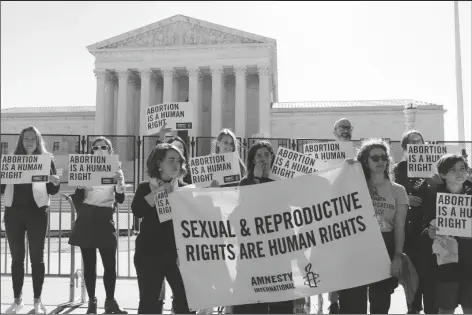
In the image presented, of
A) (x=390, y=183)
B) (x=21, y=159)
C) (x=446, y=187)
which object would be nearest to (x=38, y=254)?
(x=21, y=159)

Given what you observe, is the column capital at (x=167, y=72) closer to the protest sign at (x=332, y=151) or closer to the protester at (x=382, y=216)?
the protest sign at (x=332, y=151)

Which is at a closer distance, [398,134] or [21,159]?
[21,159]

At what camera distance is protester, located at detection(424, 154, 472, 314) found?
14.2ft

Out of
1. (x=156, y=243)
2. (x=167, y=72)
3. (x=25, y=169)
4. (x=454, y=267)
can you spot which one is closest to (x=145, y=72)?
(x=167, y=72)

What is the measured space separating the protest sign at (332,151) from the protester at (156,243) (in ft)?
8.51

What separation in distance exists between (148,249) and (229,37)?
45.7 meters

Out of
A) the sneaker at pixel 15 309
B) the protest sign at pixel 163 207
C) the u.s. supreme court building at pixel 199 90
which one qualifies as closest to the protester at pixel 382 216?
the protest sign at pixel 163 207

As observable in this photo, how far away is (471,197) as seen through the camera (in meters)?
4.41

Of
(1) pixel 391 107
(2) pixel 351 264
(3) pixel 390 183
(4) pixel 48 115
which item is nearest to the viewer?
(2) pixel 351 264

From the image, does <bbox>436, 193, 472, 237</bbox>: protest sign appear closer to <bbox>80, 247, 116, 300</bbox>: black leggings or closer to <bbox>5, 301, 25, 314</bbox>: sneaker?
<bbox>80, 247, 116, 300</bbox>: black leggings

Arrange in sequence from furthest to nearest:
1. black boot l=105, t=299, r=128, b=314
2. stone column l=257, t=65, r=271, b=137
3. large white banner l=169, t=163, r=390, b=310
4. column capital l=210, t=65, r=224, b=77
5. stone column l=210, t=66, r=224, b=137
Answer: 1. column capital l=210, t=65, r=224, b=77
2. stone column l=210, t=66, r=224, b=137
3. stone column l=257, t=65, r=271, b=137
4. black boot l=105, t=299, r=128, b=314
5. large white banner l=169, t=163, r=390, b=310

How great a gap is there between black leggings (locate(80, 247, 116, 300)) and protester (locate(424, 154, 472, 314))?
3.85 metres

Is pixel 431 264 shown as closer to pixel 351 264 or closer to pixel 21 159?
pixel 351 264

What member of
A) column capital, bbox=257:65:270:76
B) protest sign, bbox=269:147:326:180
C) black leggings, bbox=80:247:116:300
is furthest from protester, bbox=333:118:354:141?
column capital, bbox=257:65:270:76
